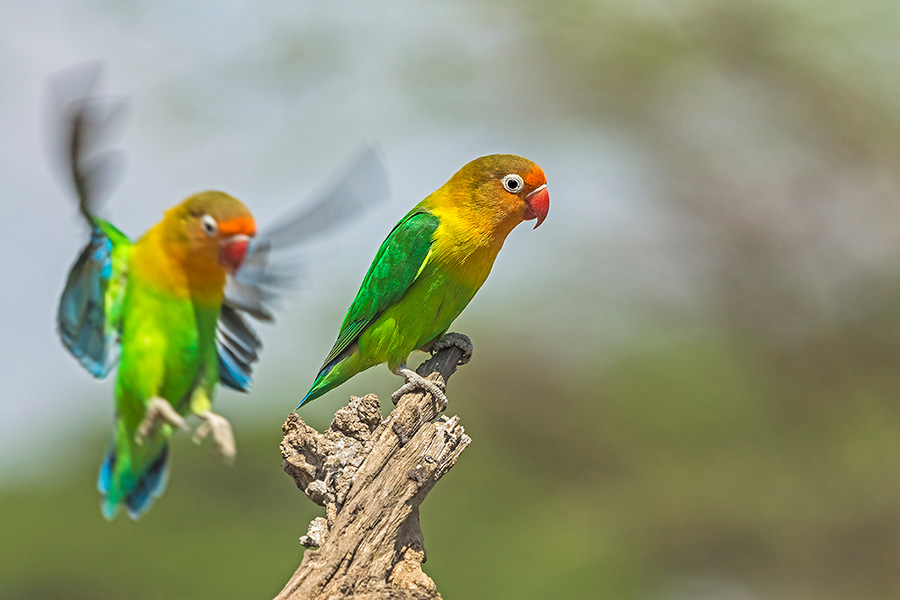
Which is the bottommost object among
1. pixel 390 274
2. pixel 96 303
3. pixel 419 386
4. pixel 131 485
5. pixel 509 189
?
pixel 131 485

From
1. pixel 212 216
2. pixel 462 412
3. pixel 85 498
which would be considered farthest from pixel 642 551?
pixel 212 216

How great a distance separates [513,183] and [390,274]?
73cm

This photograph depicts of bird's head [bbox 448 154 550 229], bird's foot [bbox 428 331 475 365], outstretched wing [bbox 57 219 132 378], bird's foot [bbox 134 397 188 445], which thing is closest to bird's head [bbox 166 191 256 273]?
outstretched wing [bbox 57 219 132 378]

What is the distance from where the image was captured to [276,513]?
10523mm

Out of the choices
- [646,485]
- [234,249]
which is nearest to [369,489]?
[234,249]

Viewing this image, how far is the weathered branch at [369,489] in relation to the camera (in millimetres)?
3432

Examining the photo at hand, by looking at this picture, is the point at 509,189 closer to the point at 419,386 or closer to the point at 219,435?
the point at 419,386

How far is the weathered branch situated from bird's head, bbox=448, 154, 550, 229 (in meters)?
0.94

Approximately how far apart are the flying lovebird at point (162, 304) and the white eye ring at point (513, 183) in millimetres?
1661

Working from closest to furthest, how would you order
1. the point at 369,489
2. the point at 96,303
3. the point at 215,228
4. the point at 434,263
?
the point at 215,228
the point at 96,303
the point at 369,489
the point at 434,263

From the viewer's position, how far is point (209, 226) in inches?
81.2

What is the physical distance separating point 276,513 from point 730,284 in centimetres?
771

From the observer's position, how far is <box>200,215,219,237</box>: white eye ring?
2.05 metres

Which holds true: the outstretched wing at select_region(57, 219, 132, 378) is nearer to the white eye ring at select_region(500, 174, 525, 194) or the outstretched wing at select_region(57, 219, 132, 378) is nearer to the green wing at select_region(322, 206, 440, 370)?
the green wing at select_region(322, 206, 440, 370)
